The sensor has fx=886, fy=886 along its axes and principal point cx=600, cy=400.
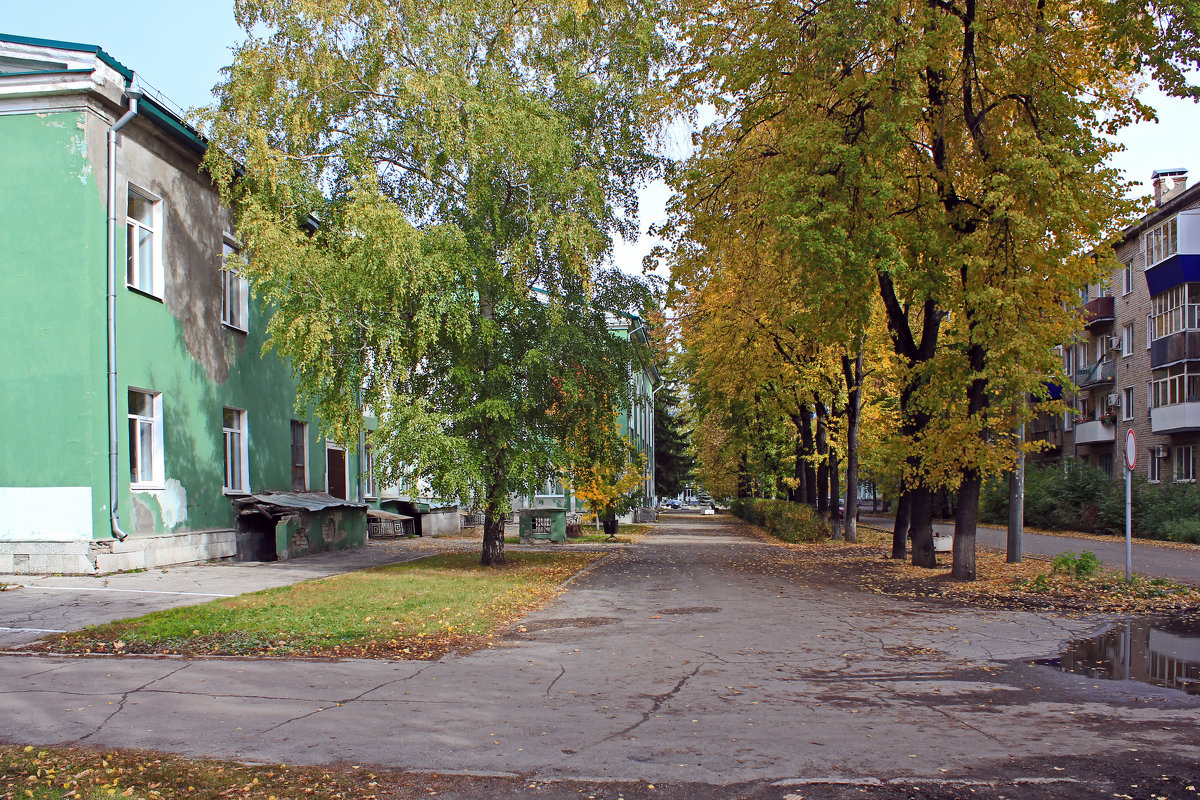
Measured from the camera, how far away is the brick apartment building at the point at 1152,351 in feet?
116

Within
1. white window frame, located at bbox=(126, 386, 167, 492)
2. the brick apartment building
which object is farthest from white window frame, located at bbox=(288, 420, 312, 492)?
the brick apartment building

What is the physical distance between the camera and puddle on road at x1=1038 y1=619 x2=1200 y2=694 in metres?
8.12

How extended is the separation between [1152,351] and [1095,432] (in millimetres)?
8803

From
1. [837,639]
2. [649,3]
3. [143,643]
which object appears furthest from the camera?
[649,3]

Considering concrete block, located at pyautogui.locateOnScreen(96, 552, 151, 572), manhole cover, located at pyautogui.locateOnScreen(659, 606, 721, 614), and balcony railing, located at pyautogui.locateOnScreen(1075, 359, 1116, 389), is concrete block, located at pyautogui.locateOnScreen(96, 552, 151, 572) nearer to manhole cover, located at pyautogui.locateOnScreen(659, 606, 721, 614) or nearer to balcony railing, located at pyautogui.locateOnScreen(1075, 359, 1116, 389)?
manhole cover, located at pyautogui.locateOnScreen(659, 606, 721, 614)

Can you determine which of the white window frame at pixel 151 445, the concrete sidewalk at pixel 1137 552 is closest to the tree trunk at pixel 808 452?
the concrete sidewalk at pixel 1137 552

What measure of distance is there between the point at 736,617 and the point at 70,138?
14.1 metres

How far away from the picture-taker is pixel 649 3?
18266mm

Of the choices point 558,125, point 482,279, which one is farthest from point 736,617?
point 558,125

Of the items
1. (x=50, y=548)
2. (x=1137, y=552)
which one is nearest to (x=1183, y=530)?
(x=1137, y=552)

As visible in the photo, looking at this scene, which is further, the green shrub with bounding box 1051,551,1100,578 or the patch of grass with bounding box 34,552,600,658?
the green shrub with bounding box 1051,551,1100,578

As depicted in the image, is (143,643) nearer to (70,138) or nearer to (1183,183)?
(70,138)

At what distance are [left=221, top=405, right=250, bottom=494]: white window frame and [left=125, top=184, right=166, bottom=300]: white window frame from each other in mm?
3588

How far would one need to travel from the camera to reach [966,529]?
15.8 m
